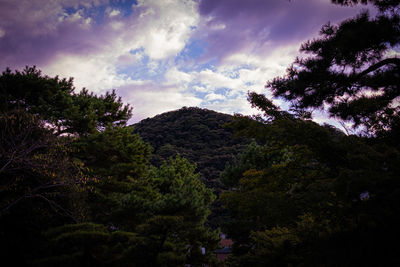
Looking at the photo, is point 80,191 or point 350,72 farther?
point 80,191

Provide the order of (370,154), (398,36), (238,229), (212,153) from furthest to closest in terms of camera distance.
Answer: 1. (212,153)
2. (238,229)
3. (398,36)
4. (370,154)

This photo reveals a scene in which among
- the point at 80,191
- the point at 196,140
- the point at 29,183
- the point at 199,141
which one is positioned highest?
the point at 196,140

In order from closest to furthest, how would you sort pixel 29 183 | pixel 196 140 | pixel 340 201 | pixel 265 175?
1. pixel 340 201
2. pixel 265 175
3. pixel 29 183
4. pixel 196 140

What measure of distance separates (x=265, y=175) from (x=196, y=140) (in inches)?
1529

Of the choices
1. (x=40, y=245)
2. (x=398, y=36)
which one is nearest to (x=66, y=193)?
(x=40, y=245)

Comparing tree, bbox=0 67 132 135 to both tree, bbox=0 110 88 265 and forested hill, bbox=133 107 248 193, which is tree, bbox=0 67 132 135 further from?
forested hill, bbox=133 107 248 193

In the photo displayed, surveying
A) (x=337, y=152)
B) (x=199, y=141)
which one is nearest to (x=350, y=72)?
(x=337, y=152)

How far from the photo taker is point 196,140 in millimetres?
44500

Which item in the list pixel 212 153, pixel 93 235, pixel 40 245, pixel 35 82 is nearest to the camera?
pixel 93 235

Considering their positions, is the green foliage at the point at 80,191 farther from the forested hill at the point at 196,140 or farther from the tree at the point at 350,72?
the forested hill at the point at 196,140

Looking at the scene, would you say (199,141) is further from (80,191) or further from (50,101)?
(80,191)

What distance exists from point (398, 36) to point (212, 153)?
35.1 m

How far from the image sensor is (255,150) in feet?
52.0

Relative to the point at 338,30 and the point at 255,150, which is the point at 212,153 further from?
the point at 338,30
